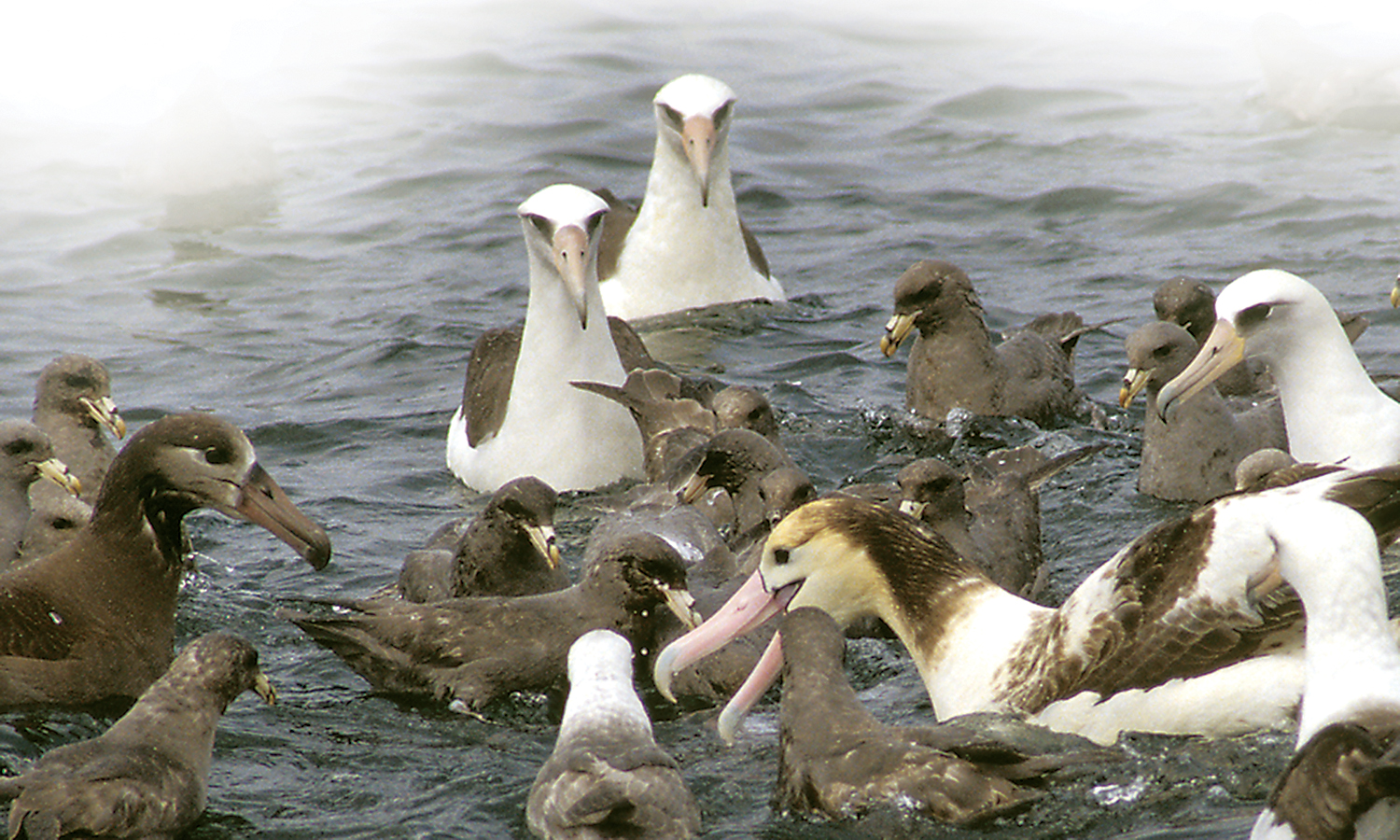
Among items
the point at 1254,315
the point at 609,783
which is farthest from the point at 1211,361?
the point at 609,783

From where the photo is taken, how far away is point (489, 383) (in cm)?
1084

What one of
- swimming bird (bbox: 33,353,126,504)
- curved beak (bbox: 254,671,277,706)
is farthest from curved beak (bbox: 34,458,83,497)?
curved beak (bbox: 254,671,277,706)

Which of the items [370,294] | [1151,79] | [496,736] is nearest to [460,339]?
[370,294]

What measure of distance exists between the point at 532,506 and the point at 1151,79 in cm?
1426

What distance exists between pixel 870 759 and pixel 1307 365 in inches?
150

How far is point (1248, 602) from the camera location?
6.17 m

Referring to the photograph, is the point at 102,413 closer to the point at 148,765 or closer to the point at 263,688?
the point at 263,688

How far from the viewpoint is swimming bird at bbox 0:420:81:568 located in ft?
29.0

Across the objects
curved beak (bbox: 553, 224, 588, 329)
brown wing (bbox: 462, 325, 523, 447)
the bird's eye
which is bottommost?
brown wing (bbox: 462, 325, 523, 447)

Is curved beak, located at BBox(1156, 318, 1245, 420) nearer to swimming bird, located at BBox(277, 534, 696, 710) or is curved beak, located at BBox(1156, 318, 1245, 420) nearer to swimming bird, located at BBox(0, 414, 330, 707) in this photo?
swimming bird, located at BBox(277, 534, 696, 710)

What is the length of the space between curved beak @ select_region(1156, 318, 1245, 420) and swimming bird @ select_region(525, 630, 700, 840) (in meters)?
3.39

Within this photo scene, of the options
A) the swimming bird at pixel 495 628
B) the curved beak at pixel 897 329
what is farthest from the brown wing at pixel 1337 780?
the curved beak at pixel 897 329

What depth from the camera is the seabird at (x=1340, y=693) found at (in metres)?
4.55

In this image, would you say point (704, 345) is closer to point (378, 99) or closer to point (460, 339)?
point (460, 339)
